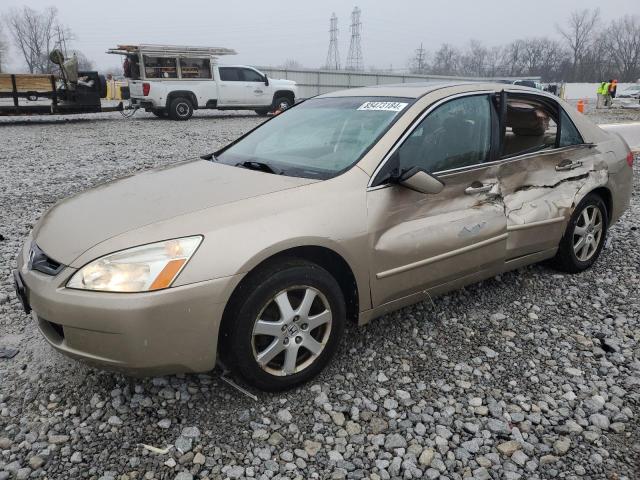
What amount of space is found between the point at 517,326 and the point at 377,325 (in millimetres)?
911

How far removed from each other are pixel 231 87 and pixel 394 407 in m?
16.6

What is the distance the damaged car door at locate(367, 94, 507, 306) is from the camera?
2.80 meters

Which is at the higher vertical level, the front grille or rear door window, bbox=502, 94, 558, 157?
rear door window, bbox=502, 94, 558, 157

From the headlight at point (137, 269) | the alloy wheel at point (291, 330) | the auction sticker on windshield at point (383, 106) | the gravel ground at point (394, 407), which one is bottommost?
the gravel ground at point (394, 407)

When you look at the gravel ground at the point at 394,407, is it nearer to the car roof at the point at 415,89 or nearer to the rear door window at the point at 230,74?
the car roof at the point at 415,89

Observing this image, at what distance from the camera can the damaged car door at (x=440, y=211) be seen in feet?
9.20

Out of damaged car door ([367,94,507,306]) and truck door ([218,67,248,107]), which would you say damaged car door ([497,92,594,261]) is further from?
truck door ([218,67,248,107])

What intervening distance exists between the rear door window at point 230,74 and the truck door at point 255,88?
8.9 inches

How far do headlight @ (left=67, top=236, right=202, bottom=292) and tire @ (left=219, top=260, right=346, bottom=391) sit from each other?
31 cm

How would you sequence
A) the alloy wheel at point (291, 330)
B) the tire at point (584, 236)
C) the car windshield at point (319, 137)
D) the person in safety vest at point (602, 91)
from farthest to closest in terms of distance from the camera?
the person in safety vest at point (602, 91) < the tire at point (584, 236) < the car windshield at point (319, 137) < the alloy wheel at point (291, 330)

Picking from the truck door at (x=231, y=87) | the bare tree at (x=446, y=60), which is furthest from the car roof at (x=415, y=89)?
the bare tree at (x=446, y=60)

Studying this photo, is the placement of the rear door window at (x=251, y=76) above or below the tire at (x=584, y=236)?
above

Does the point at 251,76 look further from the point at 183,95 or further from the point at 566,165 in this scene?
the point at 566,165

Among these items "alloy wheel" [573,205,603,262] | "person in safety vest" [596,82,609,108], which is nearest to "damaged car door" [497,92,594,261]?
"alloy wheel" [573,205,603,262]
